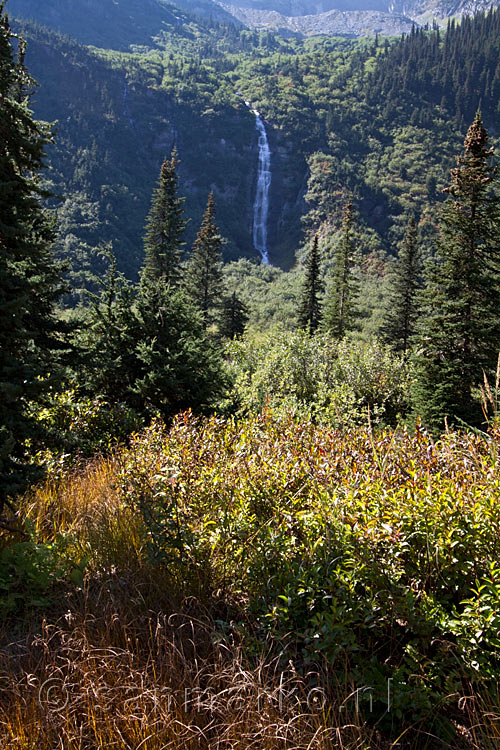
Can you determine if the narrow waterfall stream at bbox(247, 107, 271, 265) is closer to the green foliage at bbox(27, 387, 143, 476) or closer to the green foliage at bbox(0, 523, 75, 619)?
the green foliage at bbox(27, 387, 143, 476)

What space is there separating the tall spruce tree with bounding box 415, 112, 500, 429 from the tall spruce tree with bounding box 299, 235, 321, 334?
17.0 metres

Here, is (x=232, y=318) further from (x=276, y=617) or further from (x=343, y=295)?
(x=276, y=617)

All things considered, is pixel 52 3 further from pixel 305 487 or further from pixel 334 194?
pixel 305 487

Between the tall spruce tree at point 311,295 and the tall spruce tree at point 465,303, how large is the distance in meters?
17.0

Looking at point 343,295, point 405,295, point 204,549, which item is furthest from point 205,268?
point 204,549

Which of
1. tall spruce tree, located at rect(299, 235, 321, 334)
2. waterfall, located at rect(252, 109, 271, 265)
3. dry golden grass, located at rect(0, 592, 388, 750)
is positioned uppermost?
waterfall, located at rect(252, 109, 271, 265)

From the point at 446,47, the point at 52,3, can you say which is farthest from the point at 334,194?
the point at 52,3

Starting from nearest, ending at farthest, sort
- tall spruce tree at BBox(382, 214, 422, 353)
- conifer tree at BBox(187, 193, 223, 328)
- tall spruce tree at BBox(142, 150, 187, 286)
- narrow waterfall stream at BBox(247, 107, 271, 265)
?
tall spruce tree at BBox(142, 150, 187, 286)
tall spruce tree at BBox(382, 214, 422, 353)
conifer tree at BBox(187, 193, 223, 328)
narrow waterfall stream at BBox(247, 107, 271, 265)

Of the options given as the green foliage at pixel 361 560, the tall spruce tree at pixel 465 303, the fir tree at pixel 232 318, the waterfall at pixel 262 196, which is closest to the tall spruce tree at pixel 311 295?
the fir tree at pixel 232 318

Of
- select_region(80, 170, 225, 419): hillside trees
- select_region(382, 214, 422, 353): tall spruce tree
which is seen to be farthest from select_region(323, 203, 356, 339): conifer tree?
select_region(80, 170, 225, 419): hillside trees

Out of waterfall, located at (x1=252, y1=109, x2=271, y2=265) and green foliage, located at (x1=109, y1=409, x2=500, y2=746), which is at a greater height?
waterfall, located at (x1=252, y1=109, x2=271, y2=265)

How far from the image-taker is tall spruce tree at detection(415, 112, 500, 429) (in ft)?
40.1

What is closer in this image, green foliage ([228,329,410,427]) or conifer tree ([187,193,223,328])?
green foliage ([228,329,410,427])

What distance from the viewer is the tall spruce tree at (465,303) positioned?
1221 cm
